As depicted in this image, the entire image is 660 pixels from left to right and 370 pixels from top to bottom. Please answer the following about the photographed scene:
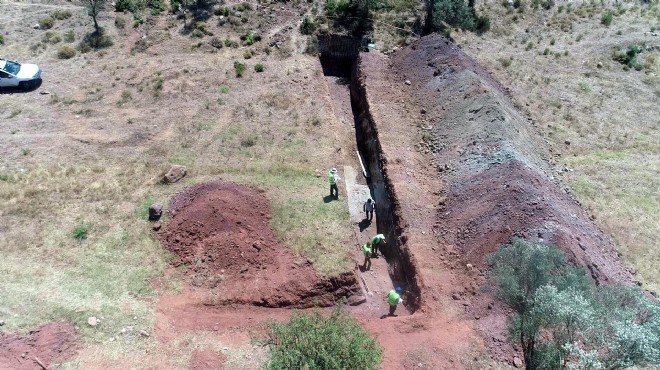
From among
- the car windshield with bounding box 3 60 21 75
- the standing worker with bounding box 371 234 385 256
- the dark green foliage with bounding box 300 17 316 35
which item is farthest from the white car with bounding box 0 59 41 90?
the standing worker with bounding box 371 234 385 256

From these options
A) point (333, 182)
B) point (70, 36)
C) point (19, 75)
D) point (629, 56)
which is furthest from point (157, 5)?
point (629, 56)

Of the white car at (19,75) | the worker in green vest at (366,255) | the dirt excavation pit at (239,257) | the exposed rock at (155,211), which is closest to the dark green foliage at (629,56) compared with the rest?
the worker in green vest at (366,255)

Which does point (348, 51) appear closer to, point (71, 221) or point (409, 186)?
point (409, 186)

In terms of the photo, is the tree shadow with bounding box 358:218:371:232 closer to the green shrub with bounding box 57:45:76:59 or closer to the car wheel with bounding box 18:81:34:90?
the car wheel with bounding box 18:81:34:90

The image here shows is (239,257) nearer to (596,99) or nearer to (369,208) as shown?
(369,208)

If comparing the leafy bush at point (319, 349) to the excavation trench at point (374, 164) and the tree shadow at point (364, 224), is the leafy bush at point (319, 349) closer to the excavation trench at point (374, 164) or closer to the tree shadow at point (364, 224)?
the excavation trench at point (374, 164)

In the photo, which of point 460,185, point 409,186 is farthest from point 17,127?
point 460,185
